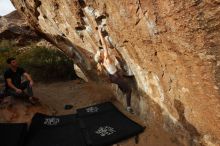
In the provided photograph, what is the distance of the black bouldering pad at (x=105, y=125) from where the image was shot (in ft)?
20.5

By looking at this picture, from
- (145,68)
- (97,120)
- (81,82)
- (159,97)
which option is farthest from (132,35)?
(81,82)

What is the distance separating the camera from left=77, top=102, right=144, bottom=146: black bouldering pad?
626 centimetres

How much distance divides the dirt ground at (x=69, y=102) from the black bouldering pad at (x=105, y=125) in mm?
173

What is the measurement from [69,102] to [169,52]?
16.4 ft

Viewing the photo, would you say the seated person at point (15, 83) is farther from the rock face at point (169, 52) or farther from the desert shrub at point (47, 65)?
the desert shrub at point (47, 65)

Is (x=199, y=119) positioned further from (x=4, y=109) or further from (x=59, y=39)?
(x=59, y=39)

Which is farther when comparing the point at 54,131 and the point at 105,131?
the point at 54,131

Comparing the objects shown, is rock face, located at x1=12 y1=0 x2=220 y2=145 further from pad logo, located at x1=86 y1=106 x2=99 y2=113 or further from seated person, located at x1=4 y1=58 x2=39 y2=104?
seated person, located at x1=4 y1=58 x2=39 y2=104

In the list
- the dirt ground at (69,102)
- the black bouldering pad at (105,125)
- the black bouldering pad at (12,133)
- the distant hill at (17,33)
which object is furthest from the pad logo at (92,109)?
the distant hill at (17,33)

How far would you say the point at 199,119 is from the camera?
4832 mm

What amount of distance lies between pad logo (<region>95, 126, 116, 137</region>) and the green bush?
5.60m

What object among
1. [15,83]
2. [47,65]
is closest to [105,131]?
[15,83]

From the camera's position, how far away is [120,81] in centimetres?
714

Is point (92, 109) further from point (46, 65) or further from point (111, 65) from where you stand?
point (46, 65)
